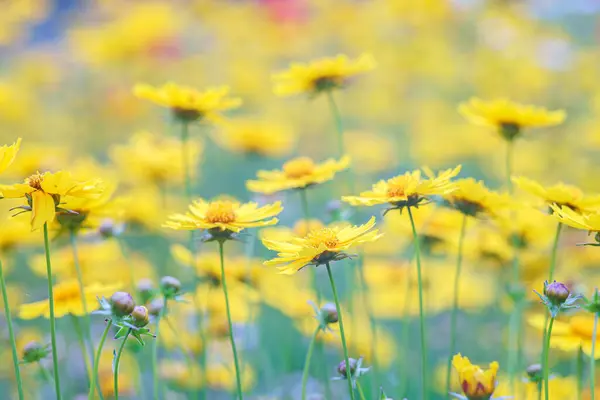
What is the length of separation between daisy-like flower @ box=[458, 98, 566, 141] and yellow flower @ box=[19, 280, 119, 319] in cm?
93

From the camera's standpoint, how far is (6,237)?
172 centimetres

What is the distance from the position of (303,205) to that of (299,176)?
223mm

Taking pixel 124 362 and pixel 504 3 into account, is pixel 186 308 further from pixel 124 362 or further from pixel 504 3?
pixel 504 3

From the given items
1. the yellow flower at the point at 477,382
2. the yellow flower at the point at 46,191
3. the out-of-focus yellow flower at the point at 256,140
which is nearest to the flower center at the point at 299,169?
the yellow flower at the point at 46,191

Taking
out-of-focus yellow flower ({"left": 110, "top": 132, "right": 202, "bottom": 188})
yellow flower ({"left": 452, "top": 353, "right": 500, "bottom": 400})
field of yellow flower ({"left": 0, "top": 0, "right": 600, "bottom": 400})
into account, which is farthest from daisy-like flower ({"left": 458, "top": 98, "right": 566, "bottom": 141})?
out-of-focus yellow flower ({"left": 110, "top": 132, "right": 202, "bottom": 188})

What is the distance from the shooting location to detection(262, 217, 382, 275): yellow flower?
1.02m

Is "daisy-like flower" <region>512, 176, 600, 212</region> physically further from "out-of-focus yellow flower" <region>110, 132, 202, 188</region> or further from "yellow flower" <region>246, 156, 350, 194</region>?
"out-of-focus yellow flower" <region>110, 132, 202, 188</region>

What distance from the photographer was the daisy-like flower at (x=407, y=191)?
43.9 inches

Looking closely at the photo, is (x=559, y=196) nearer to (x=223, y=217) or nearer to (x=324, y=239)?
(x=324, y=239)

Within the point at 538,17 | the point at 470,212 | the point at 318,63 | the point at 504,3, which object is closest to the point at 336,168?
the point at 470,212

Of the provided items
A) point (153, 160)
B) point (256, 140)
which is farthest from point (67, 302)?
point (256, 140)

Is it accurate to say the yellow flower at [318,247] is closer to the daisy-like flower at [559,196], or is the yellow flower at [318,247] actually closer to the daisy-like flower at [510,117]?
the daisy-like flower at [559,196]

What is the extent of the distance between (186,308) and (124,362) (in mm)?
276

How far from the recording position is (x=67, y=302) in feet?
4.70
